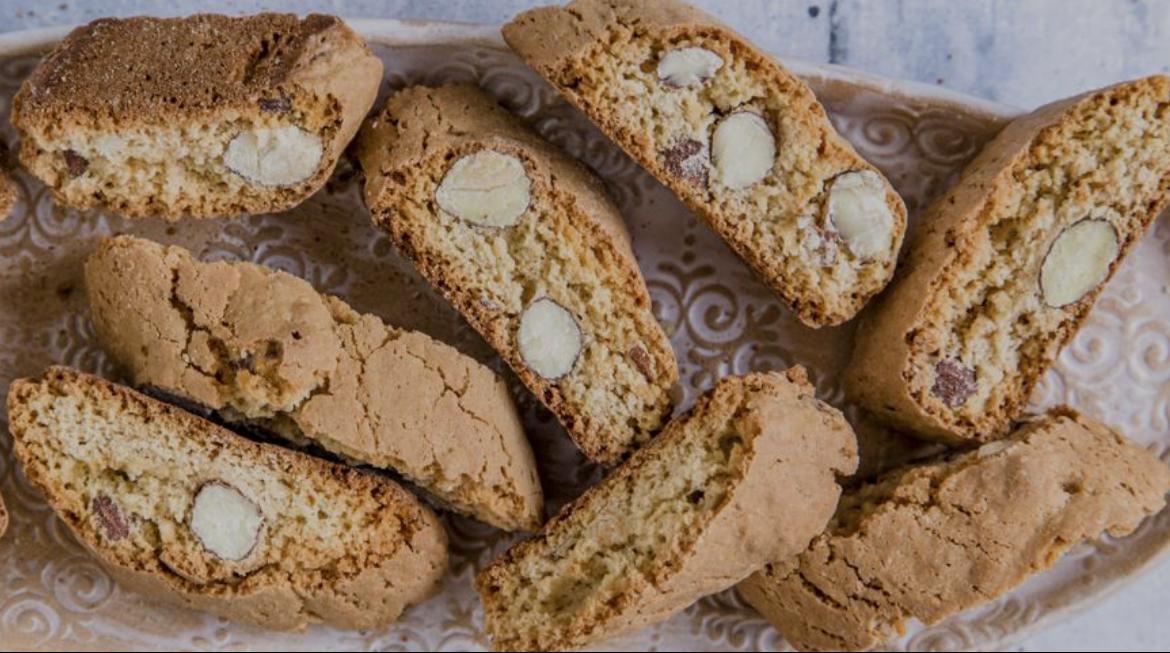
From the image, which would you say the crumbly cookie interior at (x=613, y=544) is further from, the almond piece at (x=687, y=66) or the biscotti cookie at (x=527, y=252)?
the almond piece at (x=687, y=66)

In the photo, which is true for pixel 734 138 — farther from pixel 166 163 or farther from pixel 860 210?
pixel 166 163

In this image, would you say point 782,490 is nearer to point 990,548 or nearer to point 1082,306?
point 990,548

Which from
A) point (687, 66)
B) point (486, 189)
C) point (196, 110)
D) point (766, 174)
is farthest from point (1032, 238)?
point (196, 110)

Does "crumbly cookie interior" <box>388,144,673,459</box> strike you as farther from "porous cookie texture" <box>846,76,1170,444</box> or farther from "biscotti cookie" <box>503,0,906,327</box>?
"porous cookie texture" <box>846,76,1170,444</box>

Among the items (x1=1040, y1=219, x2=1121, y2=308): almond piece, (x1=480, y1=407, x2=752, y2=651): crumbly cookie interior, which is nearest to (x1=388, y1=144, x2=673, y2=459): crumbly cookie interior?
(x1=480, y1=407, x2=752, y2=651): crumbly cookie interior

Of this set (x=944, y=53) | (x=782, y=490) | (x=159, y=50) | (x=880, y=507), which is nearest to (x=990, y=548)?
(x=880, y=507)
